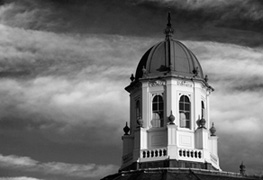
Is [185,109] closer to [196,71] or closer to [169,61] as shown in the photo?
[196,71]

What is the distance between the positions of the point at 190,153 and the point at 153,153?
3.33m

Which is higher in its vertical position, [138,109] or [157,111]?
[138,109]

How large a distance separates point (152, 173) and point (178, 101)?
26.4 feet

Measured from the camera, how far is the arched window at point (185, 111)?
70125 millimetres

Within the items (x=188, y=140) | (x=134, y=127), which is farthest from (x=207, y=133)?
(x=134, y=127)

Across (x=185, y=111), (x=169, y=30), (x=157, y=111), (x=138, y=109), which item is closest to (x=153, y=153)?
(x=157, y=111)

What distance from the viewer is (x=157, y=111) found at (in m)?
70.3

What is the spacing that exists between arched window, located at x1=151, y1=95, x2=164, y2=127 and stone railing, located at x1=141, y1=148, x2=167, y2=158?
2.75m

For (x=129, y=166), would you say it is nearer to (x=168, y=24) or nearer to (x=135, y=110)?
(x=135, y=110)

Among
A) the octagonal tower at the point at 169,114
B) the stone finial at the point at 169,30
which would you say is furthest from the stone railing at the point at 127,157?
the stone finial at the point at 169,30

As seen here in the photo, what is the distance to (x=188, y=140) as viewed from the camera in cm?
6906

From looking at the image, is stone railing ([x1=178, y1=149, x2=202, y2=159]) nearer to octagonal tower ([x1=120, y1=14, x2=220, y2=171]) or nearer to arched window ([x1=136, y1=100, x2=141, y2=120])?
octagonal tower ([x1=120, y1=14, x2=220, y2=171])

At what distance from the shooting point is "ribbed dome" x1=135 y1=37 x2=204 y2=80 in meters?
71.4

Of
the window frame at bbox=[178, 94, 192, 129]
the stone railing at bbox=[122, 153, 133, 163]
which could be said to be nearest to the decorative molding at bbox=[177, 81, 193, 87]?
the window frame at bbox=[178, 94, 192, 129]
